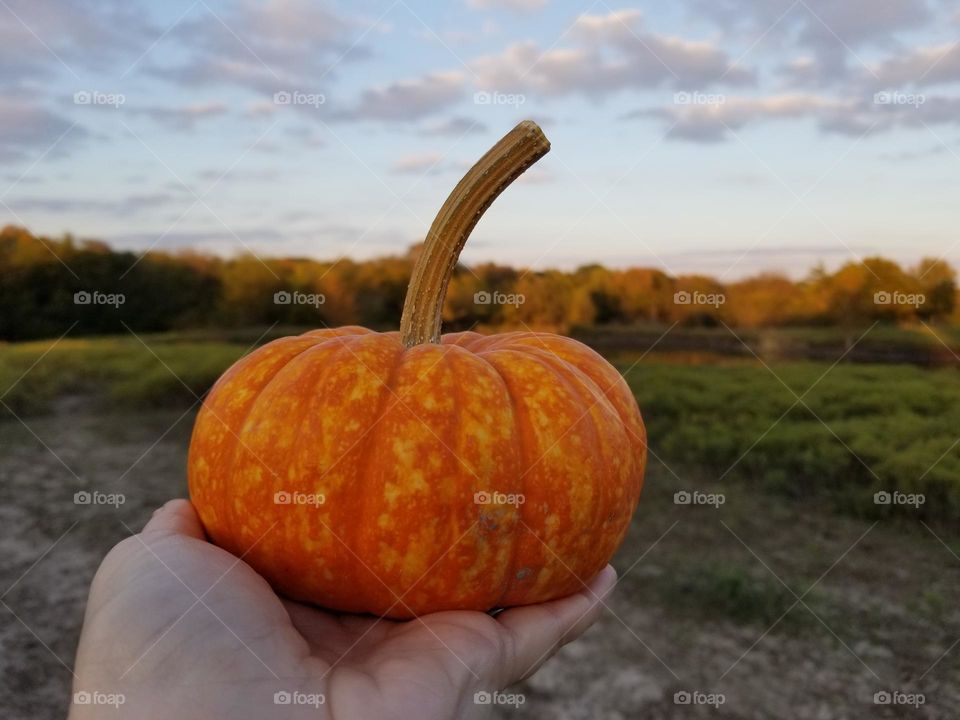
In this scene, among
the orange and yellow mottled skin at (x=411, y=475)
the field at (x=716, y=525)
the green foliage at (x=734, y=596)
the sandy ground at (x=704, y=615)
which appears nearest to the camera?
the orange and yellow mottled skin at (x=411, y=475)

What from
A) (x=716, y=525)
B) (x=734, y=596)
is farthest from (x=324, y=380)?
(x=716, y=525)

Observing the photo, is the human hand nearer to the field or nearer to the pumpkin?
the pumpkin

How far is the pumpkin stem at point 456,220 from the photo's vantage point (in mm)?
2045

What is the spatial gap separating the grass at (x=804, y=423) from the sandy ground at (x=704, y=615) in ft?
0.89

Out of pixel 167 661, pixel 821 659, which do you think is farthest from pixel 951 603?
pixel 167 661

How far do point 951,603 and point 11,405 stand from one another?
30.6 feet

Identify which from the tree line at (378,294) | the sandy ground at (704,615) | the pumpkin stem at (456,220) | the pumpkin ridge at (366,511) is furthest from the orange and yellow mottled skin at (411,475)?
the tree line at (378,294)

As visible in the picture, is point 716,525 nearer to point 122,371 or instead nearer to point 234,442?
point 234,442

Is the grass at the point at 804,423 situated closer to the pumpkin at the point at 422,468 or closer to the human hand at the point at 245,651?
the pumpkin at the point at 422,468

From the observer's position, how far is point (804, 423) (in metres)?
7.04

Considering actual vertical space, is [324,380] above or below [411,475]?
above

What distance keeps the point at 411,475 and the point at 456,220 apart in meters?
0.71

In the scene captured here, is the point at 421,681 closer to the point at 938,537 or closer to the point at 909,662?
the point at 909,662

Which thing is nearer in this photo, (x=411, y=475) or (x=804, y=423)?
(x=411, y=475)
